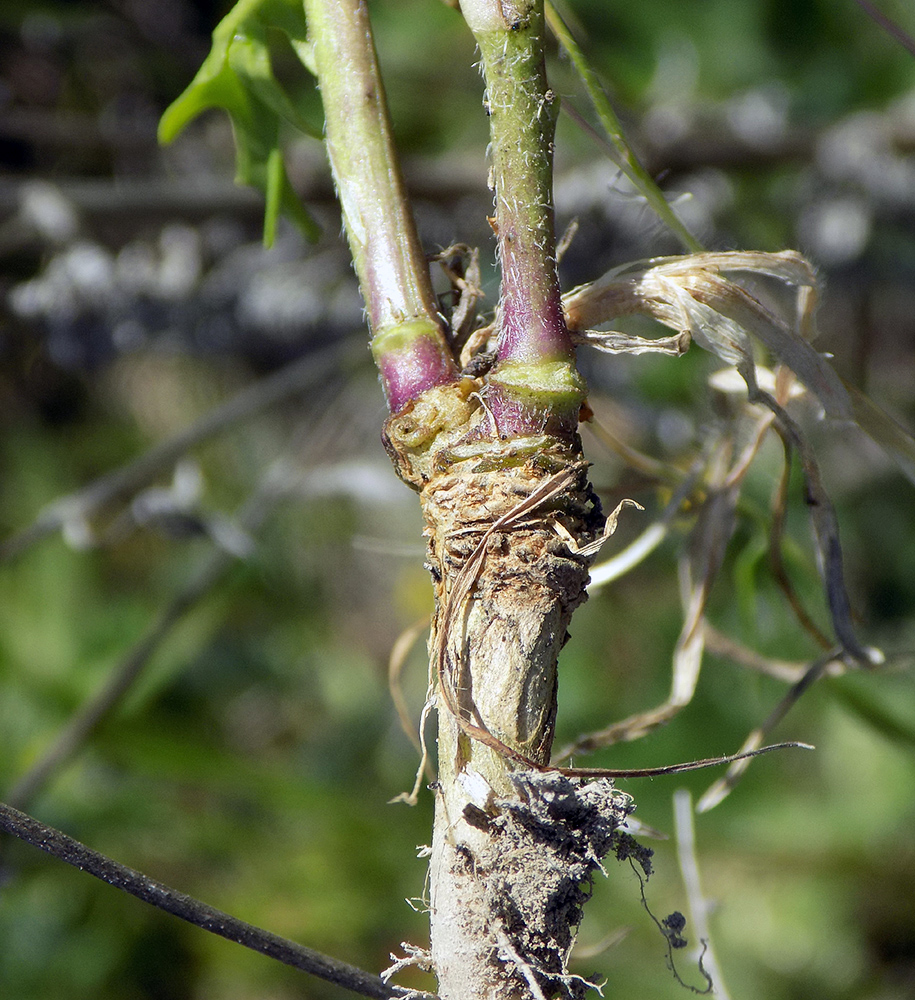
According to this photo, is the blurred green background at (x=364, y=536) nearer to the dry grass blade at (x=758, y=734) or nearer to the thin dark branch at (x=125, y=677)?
the thin dark branch at (x=125, y=677)

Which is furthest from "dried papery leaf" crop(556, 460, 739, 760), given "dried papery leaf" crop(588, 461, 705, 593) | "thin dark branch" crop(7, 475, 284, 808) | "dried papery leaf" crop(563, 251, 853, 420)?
"thin dark branch" crop(7, 475, 284, 808)

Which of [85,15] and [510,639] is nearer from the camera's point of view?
[510,639]

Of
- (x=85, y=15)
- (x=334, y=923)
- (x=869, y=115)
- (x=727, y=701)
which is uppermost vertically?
(x=85, y=15)

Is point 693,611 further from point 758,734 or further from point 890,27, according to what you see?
point 890,27

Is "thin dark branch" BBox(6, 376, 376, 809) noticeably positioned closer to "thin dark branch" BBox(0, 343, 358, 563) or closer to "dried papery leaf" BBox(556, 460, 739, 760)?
"thin dark branch" BBox(0, 343, 358, 563)

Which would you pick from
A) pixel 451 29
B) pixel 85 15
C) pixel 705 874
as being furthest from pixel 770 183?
pixel 85 15

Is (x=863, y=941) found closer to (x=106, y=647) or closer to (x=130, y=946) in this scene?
(x=130, y=946)

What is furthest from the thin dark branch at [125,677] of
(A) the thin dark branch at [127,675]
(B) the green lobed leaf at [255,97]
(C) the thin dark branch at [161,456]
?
(B) the green lobed leaf at [255,97]
